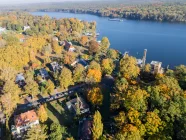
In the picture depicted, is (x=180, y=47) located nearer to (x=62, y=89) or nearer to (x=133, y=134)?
(x=62, y=89)

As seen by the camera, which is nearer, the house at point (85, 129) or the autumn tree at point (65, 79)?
the house at point (85, 129)

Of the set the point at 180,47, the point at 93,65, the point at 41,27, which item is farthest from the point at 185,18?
the point at 93,65

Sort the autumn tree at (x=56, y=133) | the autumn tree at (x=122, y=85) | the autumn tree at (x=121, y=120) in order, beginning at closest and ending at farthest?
the autumn tree at (x=56, y=133) → the autumn tree at (x=121, y=120) → the autumn tree at (x=122, y=85)

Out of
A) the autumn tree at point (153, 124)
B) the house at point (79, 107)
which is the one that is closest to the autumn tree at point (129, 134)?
the autumn tree at point (153, 124)

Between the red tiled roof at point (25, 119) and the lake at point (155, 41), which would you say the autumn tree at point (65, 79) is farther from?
the lake at point (155, 41)

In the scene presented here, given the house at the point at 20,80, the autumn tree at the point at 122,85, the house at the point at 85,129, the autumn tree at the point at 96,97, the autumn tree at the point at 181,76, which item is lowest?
the house at the point at 85,129

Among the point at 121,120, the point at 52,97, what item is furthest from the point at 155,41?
the point at 121,120

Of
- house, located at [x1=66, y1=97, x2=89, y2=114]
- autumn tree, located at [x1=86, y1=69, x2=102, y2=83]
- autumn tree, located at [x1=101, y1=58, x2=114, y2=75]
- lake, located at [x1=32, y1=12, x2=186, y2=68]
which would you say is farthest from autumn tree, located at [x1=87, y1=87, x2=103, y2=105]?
lake, located at [x1=32, y1=12, x2=186, y2=68]

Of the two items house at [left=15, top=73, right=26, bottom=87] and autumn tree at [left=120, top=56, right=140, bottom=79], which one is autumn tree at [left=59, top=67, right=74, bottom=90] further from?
autumn tree at [left=120, top=56, right=140, bottom=79]
